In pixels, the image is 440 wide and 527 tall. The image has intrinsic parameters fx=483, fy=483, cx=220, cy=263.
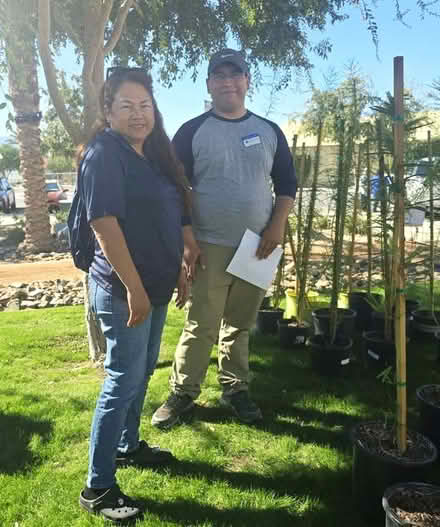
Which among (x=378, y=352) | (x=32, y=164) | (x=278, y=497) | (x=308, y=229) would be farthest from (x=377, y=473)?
(x=32, y=164)

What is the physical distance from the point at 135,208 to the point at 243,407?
5.46 feet

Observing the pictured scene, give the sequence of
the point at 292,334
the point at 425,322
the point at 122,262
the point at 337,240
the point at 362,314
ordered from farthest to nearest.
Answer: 1. the point at 362,314
2. the point at 425,322
3. the point at 292,334
4. the point at 337,240
5. the point at 122,262

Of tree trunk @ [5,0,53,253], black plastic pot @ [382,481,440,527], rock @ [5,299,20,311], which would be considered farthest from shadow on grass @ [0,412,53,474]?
tree trunk @ [5,0,53,253]

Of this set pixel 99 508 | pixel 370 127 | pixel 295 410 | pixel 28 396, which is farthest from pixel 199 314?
pixel 370 127

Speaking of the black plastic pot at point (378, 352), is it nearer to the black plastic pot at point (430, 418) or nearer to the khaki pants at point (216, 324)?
the black plastic pot at point (430, 418)

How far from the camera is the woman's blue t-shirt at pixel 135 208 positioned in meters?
1.77

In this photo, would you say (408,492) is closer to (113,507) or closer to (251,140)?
(113,507)

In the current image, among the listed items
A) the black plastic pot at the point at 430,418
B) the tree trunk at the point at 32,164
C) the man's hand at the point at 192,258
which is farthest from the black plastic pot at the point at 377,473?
the tree trunk at the point at 32,164

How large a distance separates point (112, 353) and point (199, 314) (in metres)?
0.95

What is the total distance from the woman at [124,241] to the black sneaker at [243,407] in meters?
1.02

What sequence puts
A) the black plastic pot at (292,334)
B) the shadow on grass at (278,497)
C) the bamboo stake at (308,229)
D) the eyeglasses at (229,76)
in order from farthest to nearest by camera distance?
the black plastic pot at (292,334)
the bamboo stake at (308,229)
the eyeglasses at (229,76)
the shadow on grass at (278,497)

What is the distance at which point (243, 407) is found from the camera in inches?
119

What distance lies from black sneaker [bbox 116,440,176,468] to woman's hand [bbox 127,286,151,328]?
97cm

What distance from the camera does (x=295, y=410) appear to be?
124 inches
